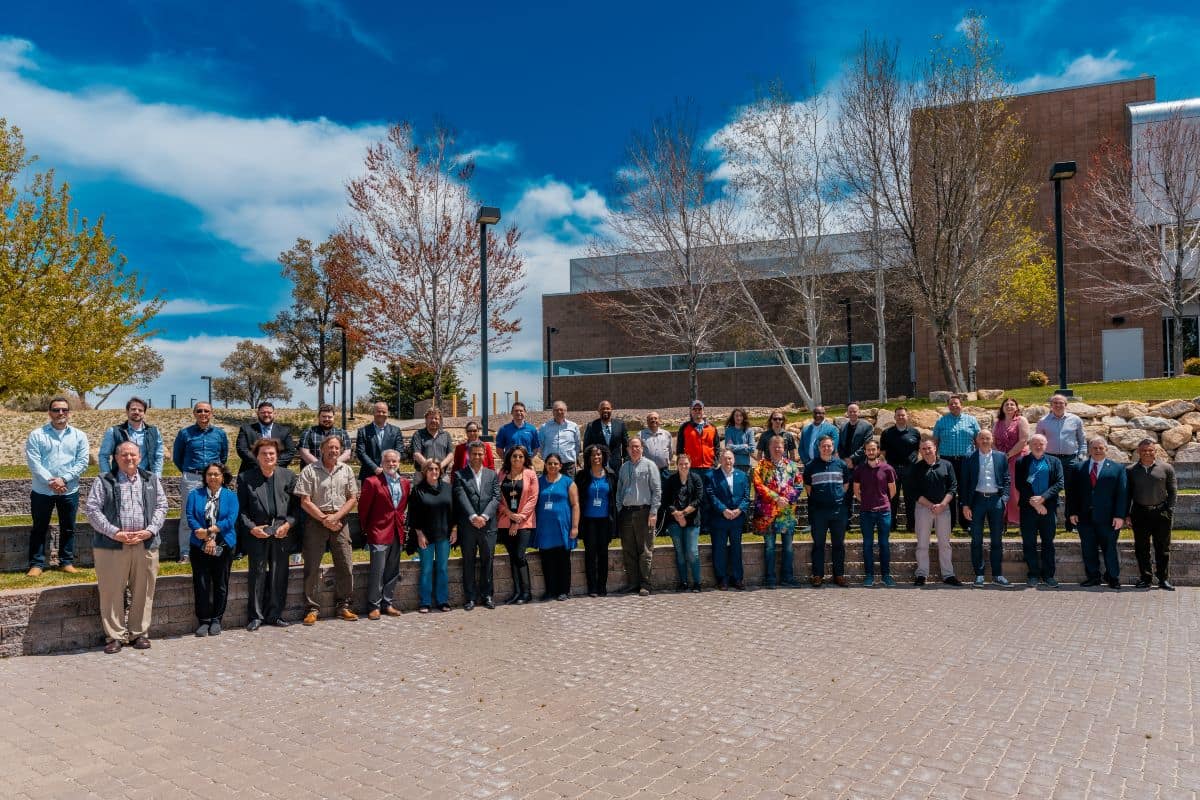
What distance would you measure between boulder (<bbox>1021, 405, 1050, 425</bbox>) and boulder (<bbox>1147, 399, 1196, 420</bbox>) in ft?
5.92

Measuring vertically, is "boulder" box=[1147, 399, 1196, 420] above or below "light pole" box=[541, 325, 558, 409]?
below

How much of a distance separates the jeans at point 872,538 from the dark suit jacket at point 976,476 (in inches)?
43.0

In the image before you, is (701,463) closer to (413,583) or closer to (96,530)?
(413,583)

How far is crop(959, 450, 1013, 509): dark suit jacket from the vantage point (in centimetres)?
1045

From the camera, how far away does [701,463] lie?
36.7ft

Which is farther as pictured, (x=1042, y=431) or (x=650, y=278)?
(x=650, y=278)

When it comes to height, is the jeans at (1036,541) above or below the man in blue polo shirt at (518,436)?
below

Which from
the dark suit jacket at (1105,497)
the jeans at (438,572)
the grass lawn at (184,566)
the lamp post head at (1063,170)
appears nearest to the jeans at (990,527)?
the grass lawn at (184,566)

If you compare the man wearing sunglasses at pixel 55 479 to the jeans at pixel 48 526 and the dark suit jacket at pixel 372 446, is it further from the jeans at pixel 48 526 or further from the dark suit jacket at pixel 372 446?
the dark suit jacket at pixel 372 446

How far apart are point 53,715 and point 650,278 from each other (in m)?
23.6

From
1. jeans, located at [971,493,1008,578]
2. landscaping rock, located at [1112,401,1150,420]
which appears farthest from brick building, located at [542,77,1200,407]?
jeans, located at [971,493,1008,578]

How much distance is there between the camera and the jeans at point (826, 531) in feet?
34.4

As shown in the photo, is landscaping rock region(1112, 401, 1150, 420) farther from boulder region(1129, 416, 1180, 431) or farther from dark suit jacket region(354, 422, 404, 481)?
dark suit jacket region(354, 422, 404, 481)

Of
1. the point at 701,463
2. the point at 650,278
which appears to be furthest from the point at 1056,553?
the point at 650,278
